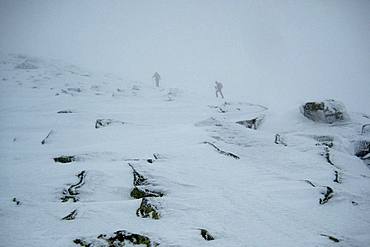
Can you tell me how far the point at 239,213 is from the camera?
5855 millimetres

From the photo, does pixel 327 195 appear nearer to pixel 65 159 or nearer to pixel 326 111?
pixel 65 159

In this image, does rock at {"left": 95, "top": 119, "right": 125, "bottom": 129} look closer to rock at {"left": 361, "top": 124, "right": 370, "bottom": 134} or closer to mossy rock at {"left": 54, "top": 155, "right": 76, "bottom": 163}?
mossy rock at {"left": 54, "top": 155, "right": 76, "bottom": 163}

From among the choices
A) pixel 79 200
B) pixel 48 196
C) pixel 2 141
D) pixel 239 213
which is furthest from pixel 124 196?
pixel 2 141

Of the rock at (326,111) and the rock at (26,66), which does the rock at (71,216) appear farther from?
the rock at (26,66)

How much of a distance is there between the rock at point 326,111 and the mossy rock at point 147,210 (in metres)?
12.5

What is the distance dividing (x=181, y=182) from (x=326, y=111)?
11.4 m

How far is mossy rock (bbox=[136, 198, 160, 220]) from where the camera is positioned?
5.43m

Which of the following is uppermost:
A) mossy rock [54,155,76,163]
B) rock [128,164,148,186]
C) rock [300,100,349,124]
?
rock [300,100,349,124]

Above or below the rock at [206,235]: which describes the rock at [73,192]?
below

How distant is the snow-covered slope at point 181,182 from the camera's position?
16.7 ft

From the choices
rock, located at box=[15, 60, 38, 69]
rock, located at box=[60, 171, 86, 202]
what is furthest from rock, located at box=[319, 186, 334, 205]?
rock, located at box=[15, 60, 38, 69]

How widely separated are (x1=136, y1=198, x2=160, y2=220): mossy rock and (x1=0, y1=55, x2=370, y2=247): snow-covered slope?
86mm

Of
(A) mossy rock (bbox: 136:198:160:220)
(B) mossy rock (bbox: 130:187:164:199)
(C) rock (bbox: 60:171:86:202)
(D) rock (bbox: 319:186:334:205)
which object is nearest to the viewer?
(A) mossy rock (bbox: 136:198:160:220)

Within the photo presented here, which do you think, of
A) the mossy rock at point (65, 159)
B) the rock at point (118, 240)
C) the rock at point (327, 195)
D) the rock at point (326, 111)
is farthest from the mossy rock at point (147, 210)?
the rock at point (326, 111)
